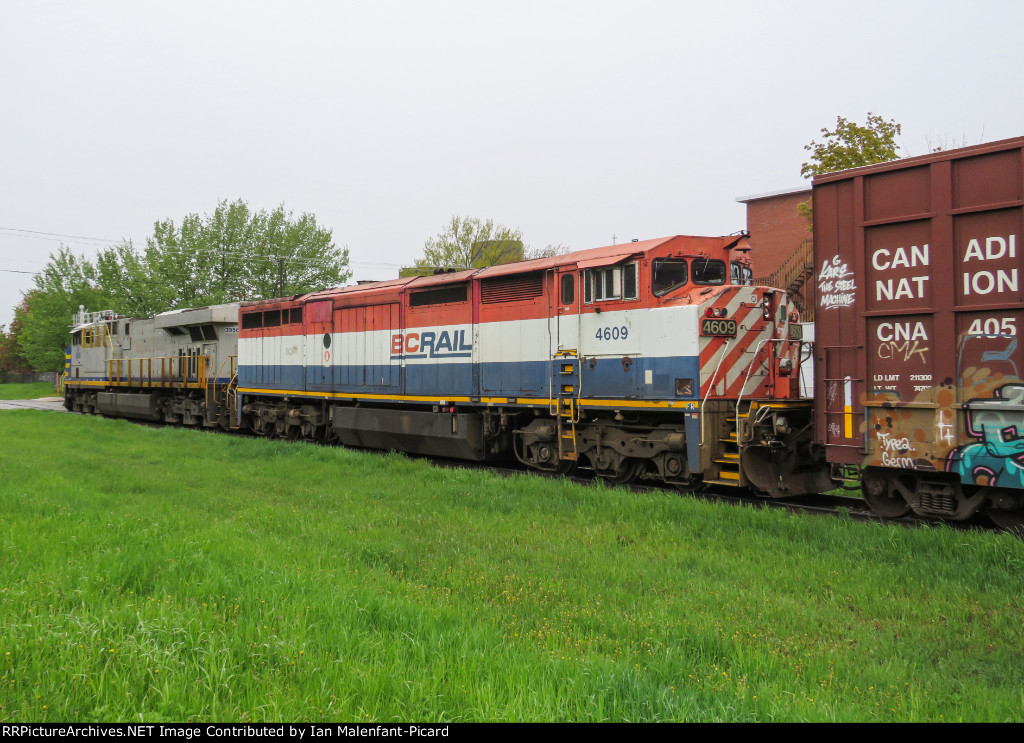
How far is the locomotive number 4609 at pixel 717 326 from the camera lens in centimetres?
970

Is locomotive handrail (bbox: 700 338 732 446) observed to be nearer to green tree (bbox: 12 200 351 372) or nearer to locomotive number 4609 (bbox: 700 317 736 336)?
locomotive number 4609 (bbox: 700 317 736 336)

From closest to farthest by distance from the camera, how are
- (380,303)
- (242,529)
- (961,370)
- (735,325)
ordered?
(961,370) → (242,529) → (735,325) → (380,303)

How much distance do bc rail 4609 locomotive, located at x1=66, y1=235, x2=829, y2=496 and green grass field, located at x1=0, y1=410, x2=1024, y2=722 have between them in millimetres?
1752

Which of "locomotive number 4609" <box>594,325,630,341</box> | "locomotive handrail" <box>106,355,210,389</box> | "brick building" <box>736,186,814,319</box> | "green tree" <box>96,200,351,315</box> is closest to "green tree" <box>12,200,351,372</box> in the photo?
"green tree" <box>96,200,351,315</box>

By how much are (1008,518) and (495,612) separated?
18.8ft

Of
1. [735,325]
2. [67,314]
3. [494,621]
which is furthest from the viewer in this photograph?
[67,314]

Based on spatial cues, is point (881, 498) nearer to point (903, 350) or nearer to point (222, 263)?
point (903, 350)

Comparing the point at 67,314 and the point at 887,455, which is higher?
the point at 67,314

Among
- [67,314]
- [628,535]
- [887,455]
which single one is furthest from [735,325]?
[67,314]

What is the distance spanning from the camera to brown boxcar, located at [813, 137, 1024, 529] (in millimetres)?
6676

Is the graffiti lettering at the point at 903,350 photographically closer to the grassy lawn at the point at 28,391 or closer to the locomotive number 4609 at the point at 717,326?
the locomotive number 4609 at the point at 717,326

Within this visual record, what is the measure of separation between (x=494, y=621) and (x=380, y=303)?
1147cm
